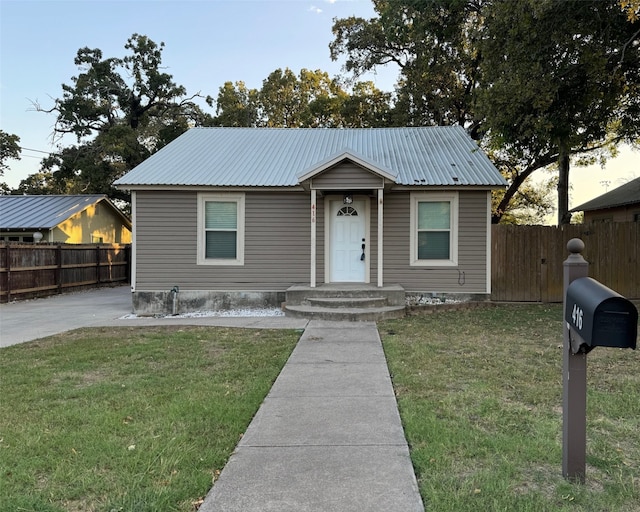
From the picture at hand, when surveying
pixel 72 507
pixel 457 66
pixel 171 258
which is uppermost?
pixel 457 66

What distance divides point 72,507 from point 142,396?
74.1 inches

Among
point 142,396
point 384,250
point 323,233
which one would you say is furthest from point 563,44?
point 142,396

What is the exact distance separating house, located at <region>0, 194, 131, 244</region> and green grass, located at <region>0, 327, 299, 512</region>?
13680mm

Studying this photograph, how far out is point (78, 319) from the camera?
10.0 meters

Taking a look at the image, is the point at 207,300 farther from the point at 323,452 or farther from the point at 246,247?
the point at 323,452

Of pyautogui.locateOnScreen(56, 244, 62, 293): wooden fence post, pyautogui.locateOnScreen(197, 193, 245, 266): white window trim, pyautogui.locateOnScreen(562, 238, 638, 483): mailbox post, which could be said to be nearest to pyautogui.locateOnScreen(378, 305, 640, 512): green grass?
pyautogui.locateOnScreen(562, 238, 638, 483): mailbox post

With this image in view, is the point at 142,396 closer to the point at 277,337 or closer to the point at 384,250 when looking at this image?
the point at 277,337

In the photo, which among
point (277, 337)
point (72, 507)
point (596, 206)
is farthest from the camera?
point (596, 206)

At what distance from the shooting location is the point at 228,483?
2.71 metres

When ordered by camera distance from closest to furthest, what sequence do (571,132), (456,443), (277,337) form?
(456,443) → (277,337) → (571,132)

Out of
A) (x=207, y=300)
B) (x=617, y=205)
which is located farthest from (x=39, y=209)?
(x=617, y=205)

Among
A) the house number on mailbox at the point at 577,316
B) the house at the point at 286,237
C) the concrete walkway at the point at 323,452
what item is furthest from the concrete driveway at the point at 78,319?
the house number on mailbox at the point at 577,316

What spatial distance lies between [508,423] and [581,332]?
1.62 meters

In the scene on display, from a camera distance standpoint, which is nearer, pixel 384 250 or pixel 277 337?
pixel 277 337
